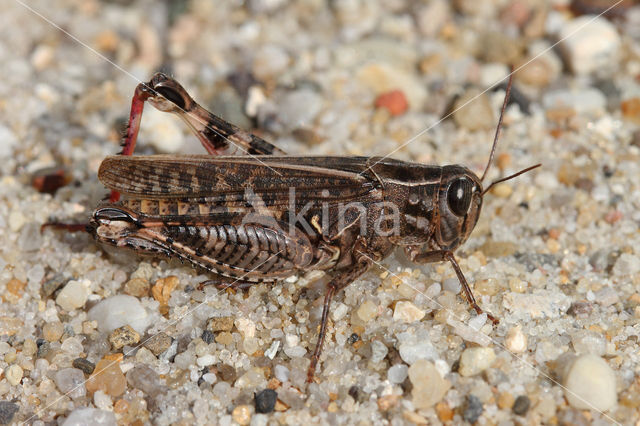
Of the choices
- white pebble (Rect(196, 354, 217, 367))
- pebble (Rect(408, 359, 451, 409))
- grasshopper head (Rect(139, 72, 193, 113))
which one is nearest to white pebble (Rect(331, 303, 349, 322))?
pebble (Rect(408, 359, 451, 409))

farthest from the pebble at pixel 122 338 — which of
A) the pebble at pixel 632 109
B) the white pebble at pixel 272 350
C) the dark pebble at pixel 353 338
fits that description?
the pebble at pixel 632 109

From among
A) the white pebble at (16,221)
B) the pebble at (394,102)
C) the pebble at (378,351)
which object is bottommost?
the pebble at (378,351)

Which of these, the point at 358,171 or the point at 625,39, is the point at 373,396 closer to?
the point at 358,171

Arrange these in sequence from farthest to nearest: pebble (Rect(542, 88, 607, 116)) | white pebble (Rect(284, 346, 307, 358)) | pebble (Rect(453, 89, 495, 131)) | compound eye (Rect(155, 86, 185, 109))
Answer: pebble (Rect(542, 88, 607, 116)) < pebble (Rect(453, 89, 495, 131)) < compound eye (Rect(155, 86, 185, 109)) < white pebble (Rect(284, 346, 307, 358))

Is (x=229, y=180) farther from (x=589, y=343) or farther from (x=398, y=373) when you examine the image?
(x=589, y=343)

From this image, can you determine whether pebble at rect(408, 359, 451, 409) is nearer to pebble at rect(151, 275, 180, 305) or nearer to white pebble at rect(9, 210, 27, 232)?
pebble at rect(151, 275, 180, 305)

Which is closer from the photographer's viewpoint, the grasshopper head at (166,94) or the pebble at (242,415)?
the pebble at (242,415)

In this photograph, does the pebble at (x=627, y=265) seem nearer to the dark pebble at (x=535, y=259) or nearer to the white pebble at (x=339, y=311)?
the dark pebble at (x=535, y=259)

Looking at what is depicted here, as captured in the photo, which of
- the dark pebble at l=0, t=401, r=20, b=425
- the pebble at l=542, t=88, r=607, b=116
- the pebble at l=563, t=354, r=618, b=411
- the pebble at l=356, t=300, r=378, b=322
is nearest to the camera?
the pebble at l=563, t=354, r=618, b=411
